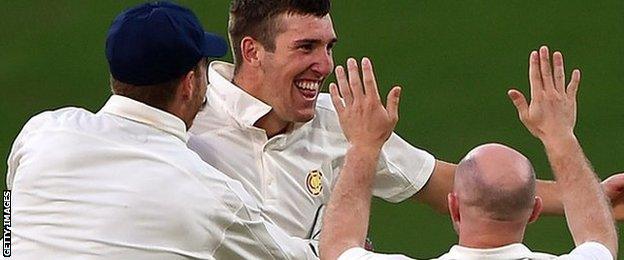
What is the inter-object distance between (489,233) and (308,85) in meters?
1.73

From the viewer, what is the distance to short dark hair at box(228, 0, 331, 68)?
6172 mm

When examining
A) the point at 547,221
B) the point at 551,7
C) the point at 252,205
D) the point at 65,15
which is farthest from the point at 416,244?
the point at 252,205

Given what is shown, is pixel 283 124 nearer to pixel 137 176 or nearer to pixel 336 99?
pixel 336 99

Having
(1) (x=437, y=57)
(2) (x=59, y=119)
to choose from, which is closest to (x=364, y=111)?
(2) (x=59, y=119)

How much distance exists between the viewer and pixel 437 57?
10.9 m

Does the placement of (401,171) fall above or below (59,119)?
below

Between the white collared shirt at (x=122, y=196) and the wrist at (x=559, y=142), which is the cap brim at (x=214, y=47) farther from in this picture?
the wrist at (x=559, y=142)

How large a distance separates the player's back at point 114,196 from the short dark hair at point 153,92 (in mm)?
92

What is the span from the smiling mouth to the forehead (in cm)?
16

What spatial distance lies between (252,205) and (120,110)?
491mm

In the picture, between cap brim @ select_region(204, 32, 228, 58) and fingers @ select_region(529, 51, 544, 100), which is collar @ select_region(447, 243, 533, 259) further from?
cap brim @ select_region(204, 32, 228, 58)

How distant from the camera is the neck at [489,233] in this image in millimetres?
4594

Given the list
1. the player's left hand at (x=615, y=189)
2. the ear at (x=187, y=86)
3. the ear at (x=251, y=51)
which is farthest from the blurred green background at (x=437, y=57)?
the ear at (x=187, y=86)

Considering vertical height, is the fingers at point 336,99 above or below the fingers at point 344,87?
below
